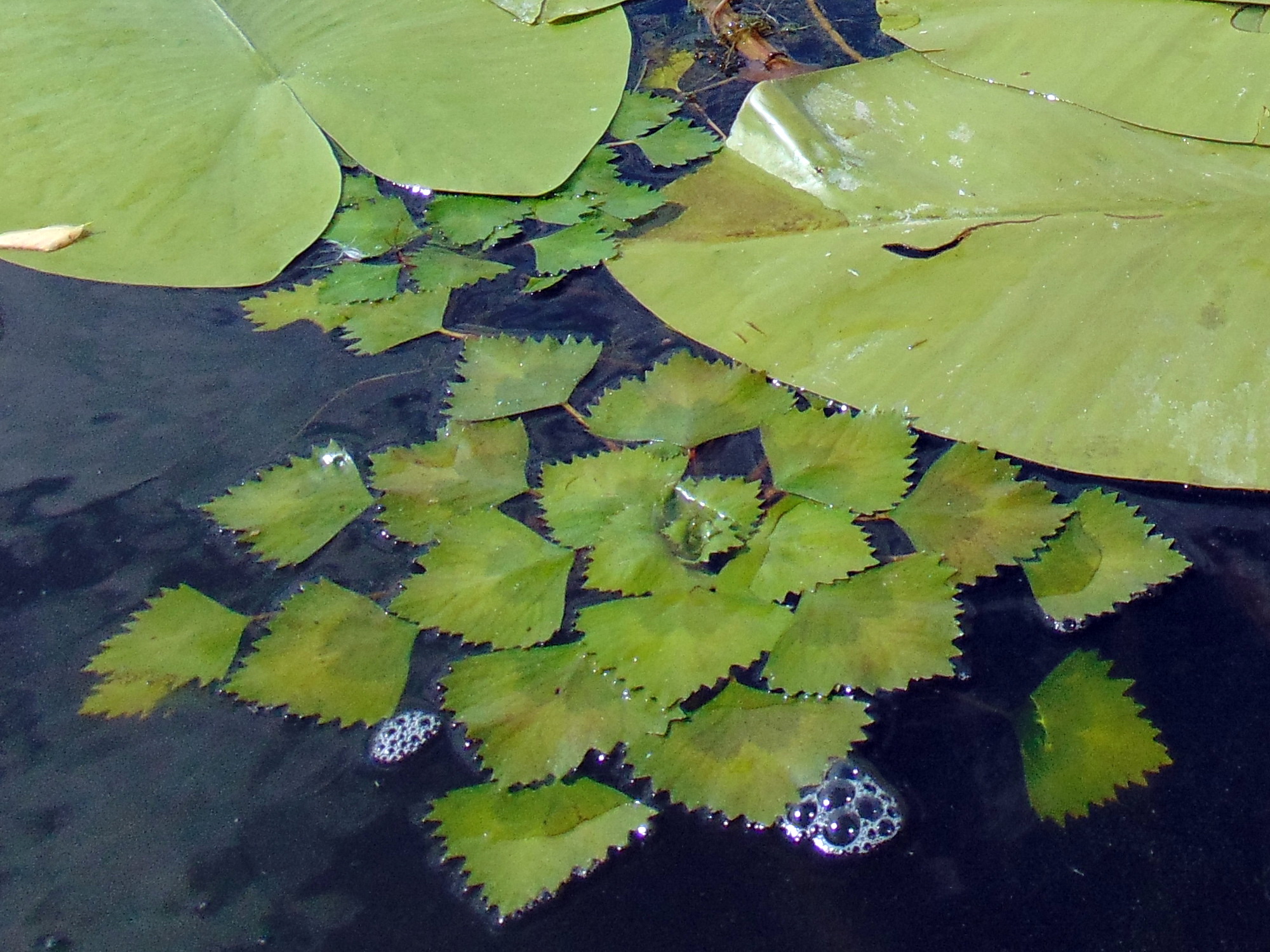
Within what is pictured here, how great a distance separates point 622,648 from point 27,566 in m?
0.76

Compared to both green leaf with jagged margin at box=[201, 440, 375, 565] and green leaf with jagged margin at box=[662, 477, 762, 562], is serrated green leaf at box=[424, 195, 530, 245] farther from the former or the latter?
green leaf with jagged margin at box=[662, 477, 762, 562]

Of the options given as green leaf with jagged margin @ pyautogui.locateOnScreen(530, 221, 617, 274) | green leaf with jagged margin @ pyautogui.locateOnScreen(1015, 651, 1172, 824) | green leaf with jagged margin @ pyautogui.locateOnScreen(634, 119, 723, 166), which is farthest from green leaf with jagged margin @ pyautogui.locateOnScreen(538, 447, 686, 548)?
green leaf with jagged margin @ pyautogui.locateOnScreen(634, 119, 723, 166)

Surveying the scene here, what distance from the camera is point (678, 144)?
1615 mm

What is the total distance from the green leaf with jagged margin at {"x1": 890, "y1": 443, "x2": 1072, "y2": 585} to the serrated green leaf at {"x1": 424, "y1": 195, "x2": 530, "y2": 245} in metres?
0.77

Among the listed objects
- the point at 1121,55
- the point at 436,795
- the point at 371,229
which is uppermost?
the point at 1121,55

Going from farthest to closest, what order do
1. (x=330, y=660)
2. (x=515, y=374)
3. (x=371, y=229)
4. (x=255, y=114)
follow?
(x=255, y=114)
(x=371, y=229)
(x=515, y=374)
(x=330, y=660)

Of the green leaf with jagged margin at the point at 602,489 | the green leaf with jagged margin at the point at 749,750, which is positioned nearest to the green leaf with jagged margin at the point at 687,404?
the green leaf with jagged margin at the point at 602,489

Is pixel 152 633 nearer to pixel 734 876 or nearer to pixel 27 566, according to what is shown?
pixel 27 566

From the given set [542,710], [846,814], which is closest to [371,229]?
[542,710]

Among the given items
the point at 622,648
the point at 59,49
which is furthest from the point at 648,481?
the point at 59,49

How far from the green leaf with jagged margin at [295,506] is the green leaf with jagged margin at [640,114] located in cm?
77

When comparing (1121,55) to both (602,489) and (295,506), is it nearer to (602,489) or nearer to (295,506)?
(602,489)

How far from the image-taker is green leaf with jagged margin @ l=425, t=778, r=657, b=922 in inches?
36.5

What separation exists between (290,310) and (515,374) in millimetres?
377
